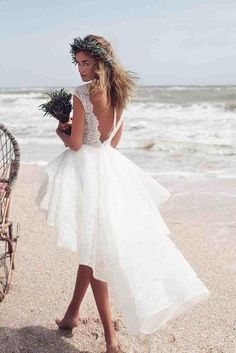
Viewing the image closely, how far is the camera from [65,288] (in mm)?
3850

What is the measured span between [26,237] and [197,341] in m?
2.25

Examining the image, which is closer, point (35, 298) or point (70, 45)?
point (70, 45)

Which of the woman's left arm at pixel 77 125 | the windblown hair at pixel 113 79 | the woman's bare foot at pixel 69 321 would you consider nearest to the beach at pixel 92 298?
the woman's bare foot at pixel 69 321

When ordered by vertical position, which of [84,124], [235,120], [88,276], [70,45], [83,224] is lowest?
[235,120]

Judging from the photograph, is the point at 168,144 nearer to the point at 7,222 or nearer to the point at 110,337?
the point at 7,222

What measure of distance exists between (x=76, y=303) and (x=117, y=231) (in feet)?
2.33

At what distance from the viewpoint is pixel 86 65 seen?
2891mm

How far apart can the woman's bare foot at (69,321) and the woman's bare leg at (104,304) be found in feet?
0.96

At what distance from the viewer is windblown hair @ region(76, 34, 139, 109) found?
9.34ft

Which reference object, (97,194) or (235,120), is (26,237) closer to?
(97,194)

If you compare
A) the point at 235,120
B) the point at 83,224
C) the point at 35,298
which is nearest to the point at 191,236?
the point at 35,298

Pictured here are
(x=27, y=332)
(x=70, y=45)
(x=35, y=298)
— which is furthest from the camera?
(x=35, y=298)

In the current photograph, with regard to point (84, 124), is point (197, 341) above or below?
below

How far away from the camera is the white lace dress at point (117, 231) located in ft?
8.66
